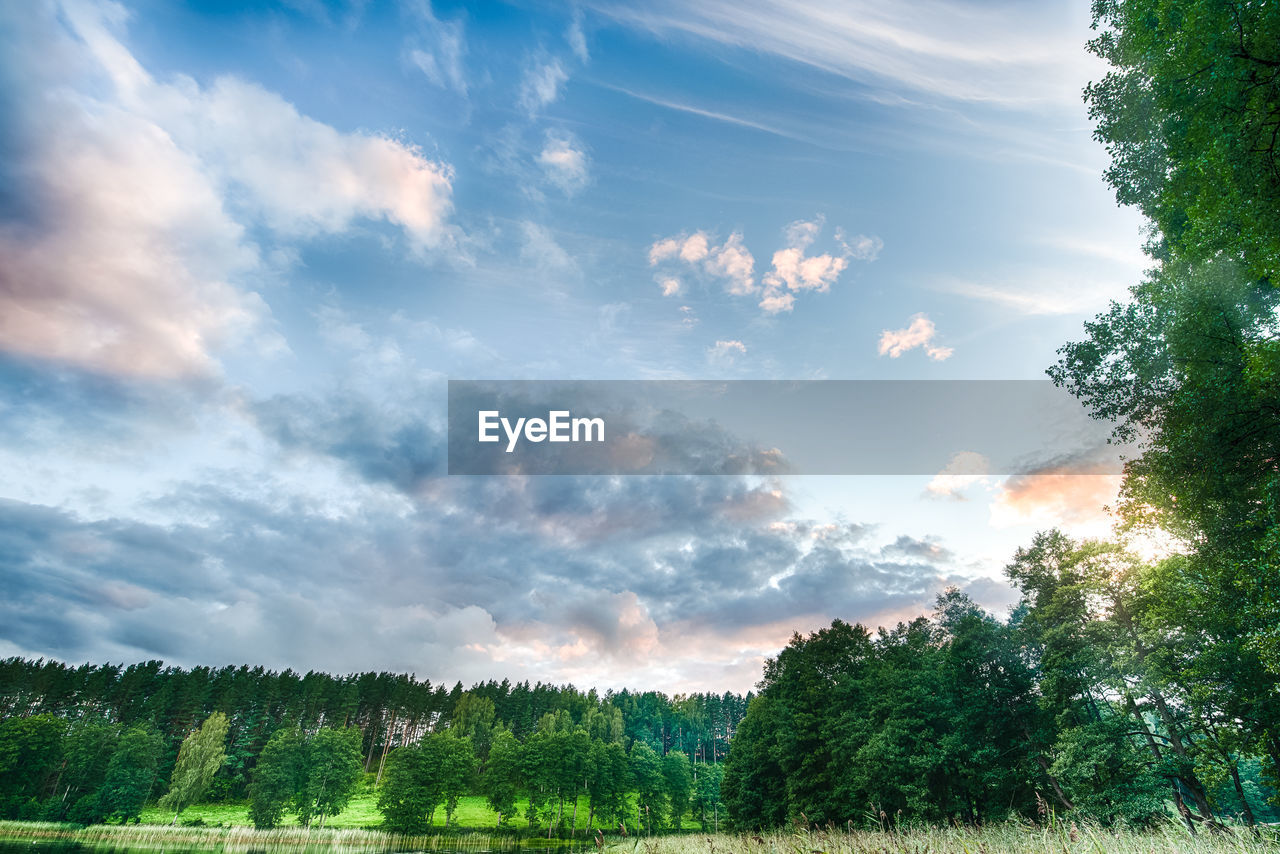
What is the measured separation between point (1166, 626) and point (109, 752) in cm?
9948

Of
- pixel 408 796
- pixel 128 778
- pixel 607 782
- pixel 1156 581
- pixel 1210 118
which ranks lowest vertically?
pixel 607 782

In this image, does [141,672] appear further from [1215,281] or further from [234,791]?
[1215,281]

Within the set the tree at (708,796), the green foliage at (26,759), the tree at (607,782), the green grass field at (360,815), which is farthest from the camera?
the tree at (708,796)

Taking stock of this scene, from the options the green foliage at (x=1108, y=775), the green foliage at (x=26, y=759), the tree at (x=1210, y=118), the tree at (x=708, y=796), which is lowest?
the tree at (x=708, y=796)

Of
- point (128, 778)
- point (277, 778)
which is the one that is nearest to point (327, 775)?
point (277, 778)

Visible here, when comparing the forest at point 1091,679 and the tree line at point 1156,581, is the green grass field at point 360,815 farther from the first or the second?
the tree line at point 1156,581

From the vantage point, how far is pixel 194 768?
65.1m

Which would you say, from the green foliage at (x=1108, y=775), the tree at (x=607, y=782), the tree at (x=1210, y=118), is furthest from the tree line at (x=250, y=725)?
the tree at (x=1210, y=118)

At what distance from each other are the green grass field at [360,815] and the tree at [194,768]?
1.56 metres

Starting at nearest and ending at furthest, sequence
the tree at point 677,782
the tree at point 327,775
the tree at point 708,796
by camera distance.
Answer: the tree at point 327,775, the tree at point 677,782, the tree at point 708,796

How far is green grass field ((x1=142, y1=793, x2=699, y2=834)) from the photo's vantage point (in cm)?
6342

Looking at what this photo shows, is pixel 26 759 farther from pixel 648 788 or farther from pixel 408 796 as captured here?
pixel 648 788

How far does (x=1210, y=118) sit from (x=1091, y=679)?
26662 millimetres

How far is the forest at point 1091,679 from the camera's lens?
463 inches
